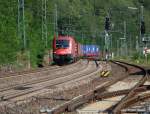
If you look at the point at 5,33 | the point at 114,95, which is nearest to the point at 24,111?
the point at 114,95

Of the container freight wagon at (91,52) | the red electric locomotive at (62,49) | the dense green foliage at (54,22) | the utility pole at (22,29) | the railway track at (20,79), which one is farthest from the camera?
the container freight wagon at (91,52)

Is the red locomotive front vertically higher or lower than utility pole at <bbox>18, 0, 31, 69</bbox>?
lower

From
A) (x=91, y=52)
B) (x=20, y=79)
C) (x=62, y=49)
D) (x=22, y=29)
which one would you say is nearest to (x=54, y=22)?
(x=62, y=49)

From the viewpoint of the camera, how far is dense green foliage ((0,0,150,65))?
43.9 meters

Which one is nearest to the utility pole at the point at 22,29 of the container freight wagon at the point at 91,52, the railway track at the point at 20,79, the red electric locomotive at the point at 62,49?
the red electric locomotive at the point at 62,49

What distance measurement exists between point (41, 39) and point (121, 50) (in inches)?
1934

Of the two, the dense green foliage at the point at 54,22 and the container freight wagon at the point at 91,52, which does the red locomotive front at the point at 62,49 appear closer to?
the dense green foliage at the point at 54,22

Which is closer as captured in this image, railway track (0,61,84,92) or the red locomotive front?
railway track (0,61,84,92)

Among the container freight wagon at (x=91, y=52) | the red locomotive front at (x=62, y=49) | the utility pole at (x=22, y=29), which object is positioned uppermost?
the utility pole at (x=22, y=29)

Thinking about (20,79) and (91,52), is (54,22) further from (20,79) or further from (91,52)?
(20,79)

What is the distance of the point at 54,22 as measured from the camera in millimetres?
73750

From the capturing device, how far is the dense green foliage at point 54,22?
43.9 metres

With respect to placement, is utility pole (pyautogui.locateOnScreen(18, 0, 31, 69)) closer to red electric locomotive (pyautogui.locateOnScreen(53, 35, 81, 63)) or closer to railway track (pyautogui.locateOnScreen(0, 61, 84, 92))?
red electric locomotive (pyautogui.locateOnScreen(53, 35, 81, 63))

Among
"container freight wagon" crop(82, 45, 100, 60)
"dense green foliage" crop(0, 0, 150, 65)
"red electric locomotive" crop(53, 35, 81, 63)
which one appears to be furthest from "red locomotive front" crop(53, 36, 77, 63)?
"container freight wagon" crop(82, 45, 100, 60)
